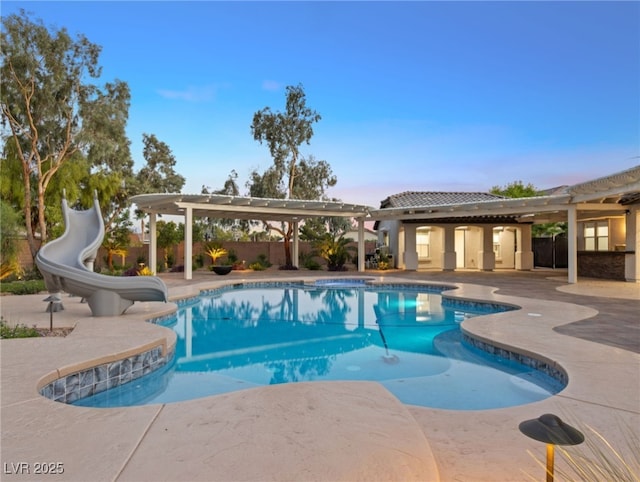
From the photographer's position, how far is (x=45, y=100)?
48.1 ft

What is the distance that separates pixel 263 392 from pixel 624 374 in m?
3.85

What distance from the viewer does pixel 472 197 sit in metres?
23.2

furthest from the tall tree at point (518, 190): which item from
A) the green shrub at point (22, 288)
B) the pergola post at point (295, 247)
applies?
the green shrub at point (22, 288)

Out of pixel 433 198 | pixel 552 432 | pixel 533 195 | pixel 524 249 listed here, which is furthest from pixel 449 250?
pixel 552 432

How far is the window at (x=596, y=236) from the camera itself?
17516 mm

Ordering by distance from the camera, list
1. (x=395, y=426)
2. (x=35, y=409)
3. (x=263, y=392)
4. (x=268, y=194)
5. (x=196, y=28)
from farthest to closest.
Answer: (x=268, y=194), (x=196, y=28), (x=263, y=392), (x=35, y=409), (x=395, y=426)

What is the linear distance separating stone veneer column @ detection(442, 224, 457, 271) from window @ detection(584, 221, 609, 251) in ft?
20.1

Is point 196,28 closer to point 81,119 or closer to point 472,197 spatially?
point 81,119

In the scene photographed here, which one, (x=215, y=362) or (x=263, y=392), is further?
(x=215, y=362)

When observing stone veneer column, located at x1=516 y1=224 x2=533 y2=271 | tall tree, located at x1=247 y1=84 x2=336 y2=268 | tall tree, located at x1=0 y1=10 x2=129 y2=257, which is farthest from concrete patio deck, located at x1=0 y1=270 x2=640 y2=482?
tall tree, located at x1=247 y1=84 x2=336 y2=268

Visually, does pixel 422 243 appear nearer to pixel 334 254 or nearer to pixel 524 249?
pixel 524 249

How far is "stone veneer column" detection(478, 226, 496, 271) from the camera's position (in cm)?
2175

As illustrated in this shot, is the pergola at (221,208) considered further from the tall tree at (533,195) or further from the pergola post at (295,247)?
the tall tree at (533,195)

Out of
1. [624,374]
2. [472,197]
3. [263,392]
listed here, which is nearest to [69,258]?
[263,392]
